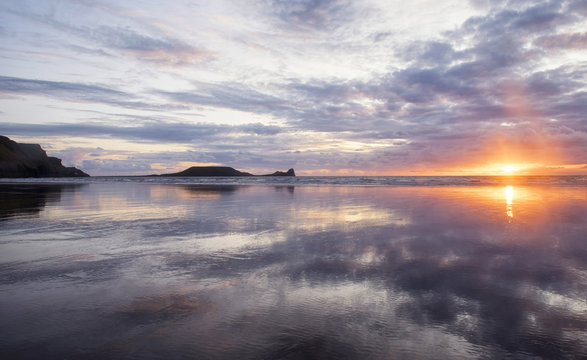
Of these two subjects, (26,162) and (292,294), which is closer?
(292,294)

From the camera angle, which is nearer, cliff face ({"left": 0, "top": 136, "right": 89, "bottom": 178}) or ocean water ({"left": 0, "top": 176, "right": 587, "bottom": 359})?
ocean water ({"left": 0, "top": 176, "right": 587, "bottom": 359})

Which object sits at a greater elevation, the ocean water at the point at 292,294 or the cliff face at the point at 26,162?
the cliff face at the point at 26,162

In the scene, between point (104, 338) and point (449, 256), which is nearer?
point (104, 338)

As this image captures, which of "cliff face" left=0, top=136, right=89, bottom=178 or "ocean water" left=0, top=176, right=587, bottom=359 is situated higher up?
"cliff face" left=0, top=136, right=89, bottom=178

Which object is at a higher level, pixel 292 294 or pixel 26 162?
pixel 26 162

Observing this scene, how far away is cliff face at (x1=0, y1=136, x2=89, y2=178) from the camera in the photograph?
91.3 m

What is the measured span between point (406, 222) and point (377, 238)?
10.6 feet

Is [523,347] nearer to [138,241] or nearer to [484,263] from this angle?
[484,263]

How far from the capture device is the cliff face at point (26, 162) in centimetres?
9131

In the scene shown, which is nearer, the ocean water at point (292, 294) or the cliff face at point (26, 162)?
the ocean water at point (292, 294)

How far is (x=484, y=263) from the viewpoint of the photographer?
6.52 metres

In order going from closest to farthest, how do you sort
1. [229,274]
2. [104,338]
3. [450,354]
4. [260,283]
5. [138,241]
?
1. [450,354]
2. [104,338]
3. [260,283]
4. [229,274]
5. [138,241]

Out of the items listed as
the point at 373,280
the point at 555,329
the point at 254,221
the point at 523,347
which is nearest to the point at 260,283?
the point at 373,280

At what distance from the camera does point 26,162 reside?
100000 mm
